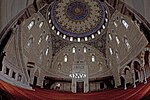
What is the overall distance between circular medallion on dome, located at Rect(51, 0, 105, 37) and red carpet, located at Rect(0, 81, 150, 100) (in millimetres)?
5346

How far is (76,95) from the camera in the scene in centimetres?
1859

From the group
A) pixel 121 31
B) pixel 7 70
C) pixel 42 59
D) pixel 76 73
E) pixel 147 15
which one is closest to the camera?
pixel 147 15

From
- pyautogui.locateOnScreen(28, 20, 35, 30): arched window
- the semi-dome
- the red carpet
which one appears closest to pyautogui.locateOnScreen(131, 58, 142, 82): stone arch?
the semi-dome

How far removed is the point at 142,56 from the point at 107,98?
128 inches

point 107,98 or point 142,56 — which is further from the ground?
point 142,56

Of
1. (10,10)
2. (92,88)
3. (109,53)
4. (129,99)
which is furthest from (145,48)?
(10,10)

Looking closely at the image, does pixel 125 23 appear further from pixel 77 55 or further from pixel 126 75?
pixel 77 55

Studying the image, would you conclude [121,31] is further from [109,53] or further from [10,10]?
[10,10]

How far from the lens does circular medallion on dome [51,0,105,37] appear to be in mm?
21219

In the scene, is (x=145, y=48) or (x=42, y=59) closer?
(x=145, y=48)

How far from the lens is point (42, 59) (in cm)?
2016

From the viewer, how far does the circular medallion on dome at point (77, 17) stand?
2122cm

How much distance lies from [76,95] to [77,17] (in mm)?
6375

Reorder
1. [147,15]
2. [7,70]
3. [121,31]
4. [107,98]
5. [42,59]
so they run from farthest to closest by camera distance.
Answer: [42,59] → [121,31] → [107,98] → [7,70] → [147,15]
